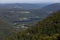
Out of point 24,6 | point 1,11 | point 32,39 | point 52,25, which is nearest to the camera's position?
point 32,39

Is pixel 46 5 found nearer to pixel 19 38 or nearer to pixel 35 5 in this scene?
pixel 35 5

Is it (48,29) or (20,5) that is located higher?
(48,29)

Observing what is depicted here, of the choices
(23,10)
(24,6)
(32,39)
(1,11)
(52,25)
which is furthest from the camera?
(24,6)

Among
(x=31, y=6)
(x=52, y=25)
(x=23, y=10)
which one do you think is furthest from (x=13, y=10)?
(x=52, y=25)

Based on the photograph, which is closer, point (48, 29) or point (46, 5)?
point (48, 29)

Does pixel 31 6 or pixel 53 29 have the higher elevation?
pixel 53 29

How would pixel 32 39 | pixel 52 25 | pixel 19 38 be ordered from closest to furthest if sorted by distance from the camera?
pixel 32 39
pixel 19 38
pixel 52 25

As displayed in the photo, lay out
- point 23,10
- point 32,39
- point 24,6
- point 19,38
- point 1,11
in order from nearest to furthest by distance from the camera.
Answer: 1. point 32,39
2. point 19,38
3. point 1,11
4. point 23,10
5. point 24,6

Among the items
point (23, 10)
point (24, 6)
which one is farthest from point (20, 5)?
point (23, 10)

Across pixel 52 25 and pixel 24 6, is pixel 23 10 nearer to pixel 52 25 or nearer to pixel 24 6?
pixel 24 6
